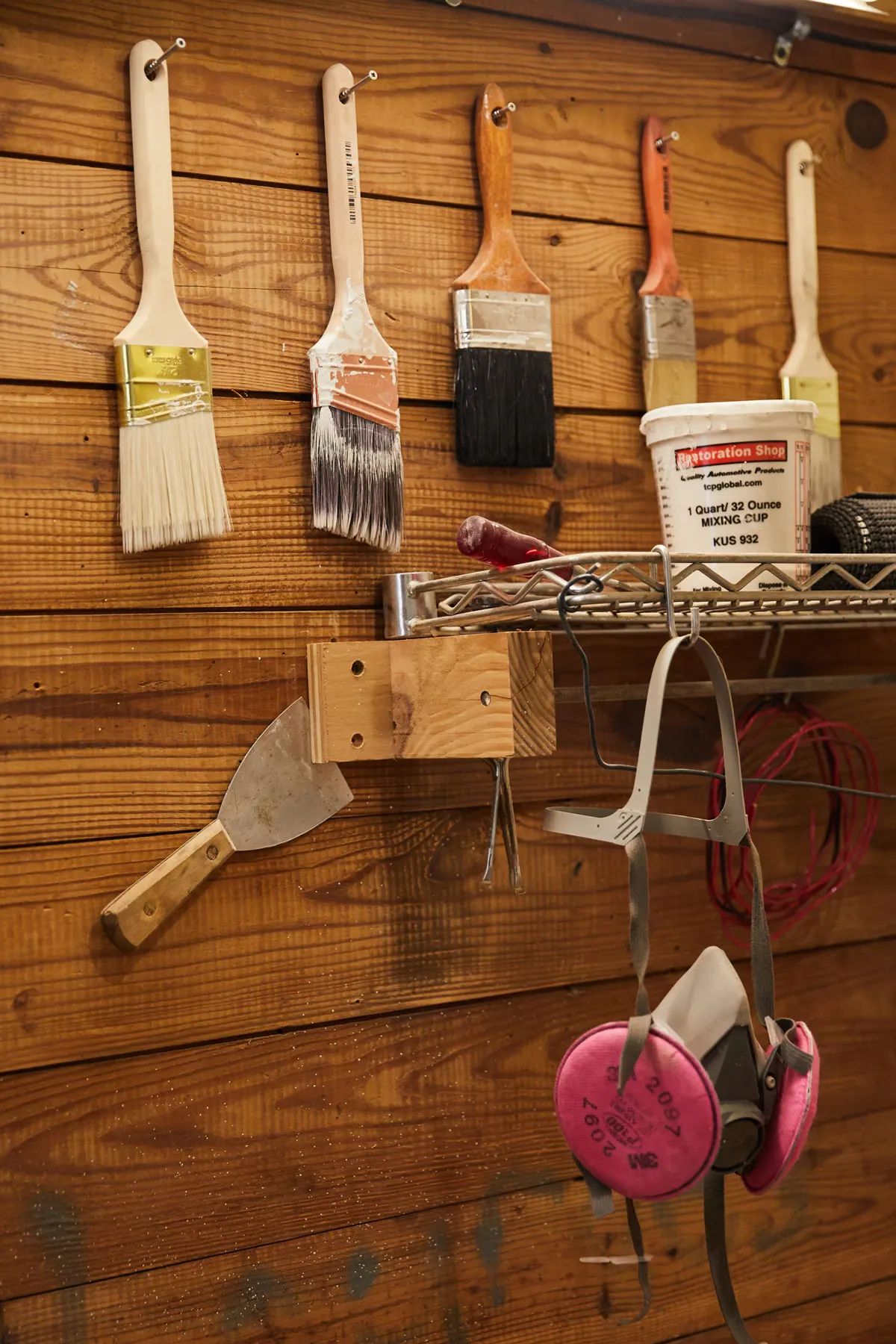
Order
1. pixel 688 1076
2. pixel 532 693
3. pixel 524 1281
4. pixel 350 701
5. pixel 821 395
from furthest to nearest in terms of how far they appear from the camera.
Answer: pixel 821 395
pixel 524 1281
pixel 350 701
pixel 532 693
pixel 688 1076

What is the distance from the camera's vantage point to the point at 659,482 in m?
0.98

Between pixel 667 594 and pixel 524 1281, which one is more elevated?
pixel 667 594

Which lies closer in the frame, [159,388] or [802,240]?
[159,388]

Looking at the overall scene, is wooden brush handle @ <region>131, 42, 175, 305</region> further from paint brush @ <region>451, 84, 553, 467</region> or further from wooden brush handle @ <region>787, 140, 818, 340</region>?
wooden brush handle @ <region>787, 140, 818, 340</region>

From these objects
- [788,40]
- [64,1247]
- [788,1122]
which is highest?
[788,40]

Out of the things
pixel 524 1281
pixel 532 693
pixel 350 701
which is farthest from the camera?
pixel 524 1281

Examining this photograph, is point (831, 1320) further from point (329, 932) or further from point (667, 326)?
point (667, 326)

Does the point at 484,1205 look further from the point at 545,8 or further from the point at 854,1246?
the point at 545,8

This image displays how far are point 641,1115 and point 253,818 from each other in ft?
1.30

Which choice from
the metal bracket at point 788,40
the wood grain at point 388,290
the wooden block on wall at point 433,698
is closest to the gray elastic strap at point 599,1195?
the wooden block on wall at point 433,698

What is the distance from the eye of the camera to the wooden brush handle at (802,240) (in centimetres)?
122

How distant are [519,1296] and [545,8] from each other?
1103 millimetres

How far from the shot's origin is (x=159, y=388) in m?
0.95

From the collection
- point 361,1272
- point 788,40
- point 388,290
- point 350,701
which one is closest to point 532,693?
point 350,701
